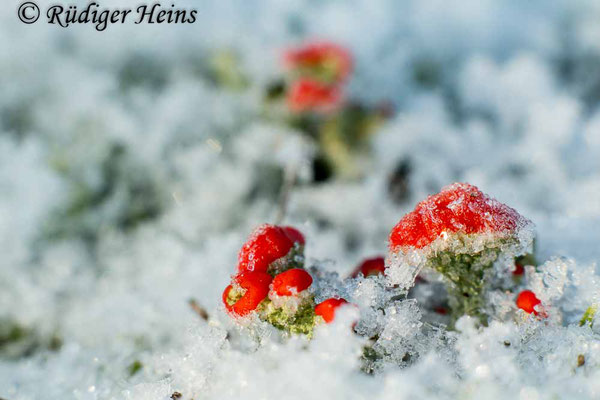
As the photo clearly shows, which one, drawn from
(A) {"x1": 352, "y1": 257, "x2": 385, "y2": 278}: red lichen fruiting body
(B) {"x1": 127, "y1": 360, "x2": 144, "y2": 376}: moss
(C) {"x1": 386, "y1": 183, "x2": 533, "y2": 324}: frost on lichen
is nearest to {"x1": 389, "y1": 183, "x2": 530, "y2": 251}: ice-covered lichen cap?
(C) {"x1": 386, "y1": 183, "x2": 533, "y2": 324}: frost on lichen

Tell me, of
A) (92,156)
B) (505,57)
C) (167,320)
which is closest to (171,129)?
(92,156)

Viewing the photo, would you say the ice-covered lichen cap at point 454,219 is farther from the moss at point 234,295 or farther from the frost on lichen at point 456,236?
the moss at point 234,295

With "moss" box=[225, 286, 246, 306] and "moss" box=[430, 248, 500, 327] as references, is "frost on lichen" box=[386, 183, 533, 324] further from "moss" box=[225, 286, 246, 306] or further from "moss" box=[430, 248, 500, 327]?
"moss" box=[225, 286, 246, 306]

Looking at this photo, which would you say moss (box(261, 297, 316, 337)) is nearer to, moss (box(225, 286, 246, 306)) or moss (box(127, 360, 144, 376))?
moss (box(225, 286, 246, 306))

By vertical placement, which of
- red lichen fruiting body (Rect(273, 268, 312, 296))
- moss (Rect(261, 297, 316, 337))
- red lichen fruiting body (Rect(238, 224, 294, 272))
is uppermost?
red lichen fruiting body (Rect(238, 224, 294, 272))

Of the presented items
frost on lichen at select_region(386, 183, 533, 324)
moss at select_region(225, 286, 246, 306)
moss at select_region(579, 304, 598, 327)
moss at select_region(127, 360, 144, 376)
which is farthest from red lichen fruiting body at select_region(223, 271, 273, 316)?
moss at select_region(579, 304, 598, 327)

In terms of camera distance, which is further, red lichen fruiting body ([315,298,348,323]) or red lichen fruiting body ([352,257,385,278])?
red lichen fruiting body ([352,257,385,278])

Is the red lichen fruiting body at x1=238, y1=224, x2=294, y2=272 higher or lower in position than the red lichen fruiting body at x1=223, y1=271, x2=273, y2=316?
higher

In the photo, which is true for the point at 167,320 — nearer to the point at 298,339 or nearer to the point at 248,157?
the point at 298,339
